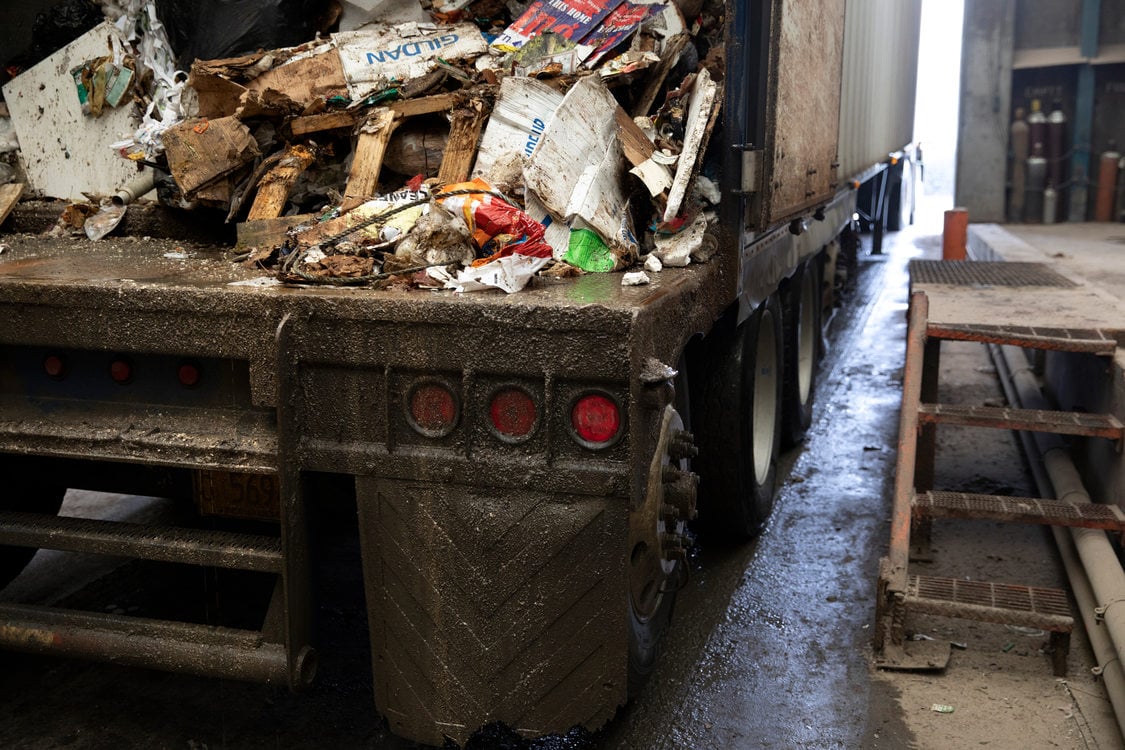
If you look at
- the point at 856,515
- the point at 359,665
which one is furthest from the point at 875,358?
the point at 359,665

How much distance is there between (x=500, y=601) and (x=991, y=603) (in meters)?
1.92

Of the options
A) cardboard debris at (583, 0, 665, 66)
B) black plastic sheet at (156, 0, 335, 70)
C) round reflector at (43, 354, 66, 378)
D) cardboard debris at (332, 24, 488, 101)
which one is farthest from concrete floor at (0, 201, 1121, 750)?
black plastic sheet at (156, 0, 335, 70)

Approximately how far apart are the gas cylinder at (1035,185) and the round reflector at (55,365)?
13477 millimetres

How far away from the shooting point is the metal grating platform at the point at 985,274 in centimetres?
561

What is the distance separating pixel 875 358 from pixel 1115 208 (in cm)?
720

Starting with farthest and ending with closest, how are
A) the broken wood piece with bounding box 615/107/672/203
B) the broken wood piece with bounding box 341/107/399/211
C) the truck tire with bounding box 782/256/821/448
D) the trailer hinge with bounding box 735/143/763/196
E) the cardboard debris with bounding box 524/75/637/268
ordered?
the truck tire with bounding box 782/256/821/448
the broken wood piece with bounding box 341/107/399/211
the trailer hinge with bounding box 735/143/763/196
the broken wood piece with bounding box 615/107/672/203
the cardboard debris with bounding box 524/75/637/268

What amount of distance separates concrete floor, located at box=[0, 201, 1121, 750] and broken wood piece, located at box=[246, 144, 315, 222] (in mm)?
1438

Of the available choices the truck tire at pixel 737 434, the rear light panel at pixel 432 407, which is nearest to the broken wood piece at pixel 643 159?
the truck tire at pixel 737 434

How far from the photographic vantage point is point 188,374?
225 centimetres

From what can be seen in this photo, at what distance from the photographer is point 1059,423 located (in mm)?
3742

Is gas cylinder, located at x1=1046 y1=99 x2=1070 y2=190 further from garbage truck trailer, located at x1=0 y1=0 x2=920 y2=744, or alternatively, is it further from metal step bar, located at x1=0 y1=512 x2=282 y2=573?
metal step bar, located at x1=0 y1=512 x2=282 y2=573

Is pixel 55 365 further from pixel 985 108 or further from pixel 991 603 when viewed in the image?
pixel 985 108

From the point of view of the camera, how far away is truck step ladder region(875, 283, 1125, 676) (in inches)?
125

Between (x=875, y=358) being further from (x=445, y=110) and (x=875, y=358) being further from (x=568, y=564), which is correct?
(x=568, y=564)
